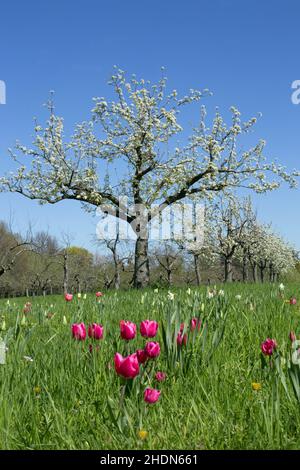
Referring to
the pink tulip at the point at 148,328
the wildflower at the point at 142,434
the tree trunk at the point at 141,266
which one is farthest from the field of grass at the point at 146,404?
Answer: the tree trunk at the point at 141,266

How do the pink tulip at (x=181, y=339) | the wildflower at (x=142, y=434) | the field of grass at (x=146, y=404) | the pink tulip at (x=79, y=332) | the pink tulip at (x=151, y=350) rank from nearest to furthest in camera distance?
the wildflower at (x=142, y=434) < the field of grass at (x=146, y=404) < the pink tulip at (x=151, y=350) < the pink tulip at (x=181, y=339) < the pink tulip at (x=79, y=332)

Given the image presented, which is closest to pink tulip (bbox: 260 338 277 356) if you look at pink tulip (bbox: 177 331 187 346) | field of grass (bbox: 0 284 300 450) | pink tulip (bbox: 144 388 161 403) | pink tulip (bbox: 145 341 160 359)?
field of grass (bbox: 0 284 300 450)

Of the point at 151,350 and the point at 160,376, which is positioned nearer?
the point at 151,350

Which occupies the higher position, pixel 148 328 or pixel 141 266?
pixel 141 266

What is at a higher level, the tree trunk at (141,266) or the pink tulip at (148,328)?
the tree trunk at (141,266)

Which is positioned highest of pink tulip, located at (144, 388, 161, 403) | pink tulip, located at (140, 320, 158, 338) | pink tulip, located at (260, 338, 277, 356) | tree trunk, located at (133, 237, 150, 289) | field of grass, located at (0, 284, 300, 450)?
tree trunk, located at (133, 237, 150, 289)

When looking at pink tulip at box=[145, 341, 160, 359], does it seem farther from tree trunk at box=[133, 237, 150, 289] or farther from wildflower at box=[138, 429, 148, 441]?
tree trunk at box=[133, 237, 150, 289]

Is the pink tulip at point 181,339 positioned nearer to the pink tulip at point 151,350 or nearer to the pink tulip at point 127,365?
the pink tulip at point 151,350

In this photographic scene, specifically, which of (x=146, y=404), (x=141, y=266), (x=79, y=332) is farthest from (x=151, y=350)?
(x=141, y=266)

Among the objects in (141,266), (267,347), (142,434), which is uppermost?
(141,266)

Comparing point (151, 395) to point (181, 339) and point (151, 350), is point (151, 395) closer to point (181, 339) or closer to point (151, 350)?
point (151, 350)

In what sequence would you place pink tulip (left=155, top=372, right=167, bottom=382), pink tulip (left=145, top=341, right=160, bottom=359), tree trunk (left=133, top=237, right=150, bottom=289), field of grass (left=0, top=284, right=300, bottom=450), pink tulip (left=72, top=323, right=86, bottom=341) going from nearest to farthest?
field of grass (left=0, top=284, right=300, bottom=450) → pink tulip (left=145, top=341, right=160, bottom=359) → pink tulip (left=155, top=372, right=167, bottom=382) → pink tulip (left=72, top=323, right=86, bottom=341) → tree trunk (left=133, top=237, right=150, bottom=289)
